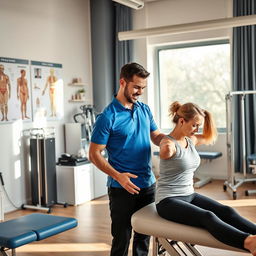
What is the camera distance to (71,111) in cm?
563

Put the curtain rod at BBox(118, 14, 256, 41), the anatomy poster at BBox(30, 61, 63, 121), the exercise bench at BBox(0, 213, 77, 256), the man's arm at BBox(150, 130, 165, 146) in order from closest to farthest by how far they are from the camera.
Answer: the exercise bench at BBox(0, 213, 77, 256), the man's arm at BBox(150, 130, 165, 146), the curtain rod at BBox(118, 14, 256, 41), the anatomy poster at BBox(30, 61, 63, 121)

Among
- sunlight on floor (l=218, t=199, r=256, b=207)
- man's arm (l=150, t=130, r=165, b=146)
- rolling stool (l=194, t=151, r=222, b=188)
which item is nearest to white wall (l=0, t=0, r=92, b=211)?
rolling stool (l=194, t=151, r=222, b=188)

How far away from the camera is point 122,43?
20.3ft

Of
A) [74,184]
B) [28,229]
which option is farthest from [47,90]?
[28,229]

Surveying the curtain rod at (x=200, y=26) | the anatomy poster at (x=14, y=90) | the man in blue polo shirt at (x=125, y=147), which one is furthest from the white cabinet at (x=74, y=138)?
the man in blue polo shirt at (x=125, y=147)

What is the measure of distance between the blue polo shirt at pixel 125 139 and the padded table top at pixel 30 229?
383 millimetres

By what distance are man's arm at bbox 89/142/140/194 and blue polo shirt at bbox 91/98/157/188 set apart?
0.04m

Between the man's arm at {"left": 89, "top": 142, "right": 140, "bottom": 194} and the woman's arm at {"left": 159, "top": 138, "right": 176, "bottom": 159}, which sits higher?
the woman's arm at {"left": 159, "top": 138, "right": 176, "bottom": 159}

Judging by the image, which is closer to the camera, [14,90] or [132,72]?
[132,72]

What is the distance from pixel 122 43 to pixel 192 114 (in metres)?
4.18

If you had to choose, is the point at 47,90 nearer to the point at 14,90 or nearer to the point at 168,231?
the point at 14,90

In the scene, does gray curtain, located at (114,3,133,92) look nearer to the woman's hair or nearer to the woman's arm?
the woman's hair

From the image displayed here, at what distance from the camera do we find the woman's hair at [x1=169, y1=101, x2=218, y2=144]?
2193 mm

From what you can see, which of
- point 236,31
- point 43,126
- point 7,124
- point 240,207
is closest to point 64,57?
point 43,126
